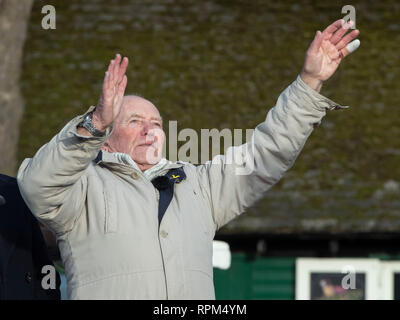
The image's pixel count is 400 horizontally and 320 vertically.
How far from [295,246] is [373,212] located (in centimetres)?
96

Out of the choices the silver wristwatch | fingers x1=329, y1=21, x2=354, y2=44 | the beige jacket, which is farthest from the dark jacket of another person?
fingers x1=329, y1=21, x2=354, y2=44

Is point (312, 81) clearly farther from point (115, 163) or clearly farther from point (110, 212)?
point (110, 212)

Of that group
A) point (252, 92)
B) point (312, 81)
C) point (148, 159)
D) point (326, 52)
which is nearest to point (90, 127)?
point (148, 159)

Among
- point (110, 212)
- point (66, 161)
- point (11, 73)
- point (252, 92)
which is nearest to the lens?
point (66, 161)

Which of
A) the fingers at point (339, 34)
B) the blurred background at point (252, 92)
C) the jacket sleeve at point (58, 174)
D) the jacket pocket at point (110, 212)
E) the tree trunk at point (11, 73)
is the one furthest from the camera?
the tree trunk at point (11, 73)

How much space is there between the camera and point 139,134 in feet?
11.0

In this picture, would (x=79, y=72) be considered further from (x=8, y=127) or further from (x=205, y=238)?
(x=205, y=238)

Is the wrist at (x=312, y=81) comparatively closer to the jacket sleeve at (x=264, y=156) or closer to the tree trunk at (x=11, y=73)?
the jacket sleeve at (x=264, y=156)

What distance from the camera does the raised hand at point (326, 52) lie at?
3.19m

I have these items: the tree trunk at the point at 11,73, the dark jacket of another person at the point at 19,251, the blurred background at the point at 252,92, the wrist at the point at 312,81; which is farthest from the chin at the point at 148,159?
the tree trunk at the point at 11,73

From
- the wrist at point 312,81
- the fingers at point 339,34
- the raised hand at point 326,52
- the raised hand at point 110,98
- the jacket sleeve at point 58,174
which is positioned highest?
the fingers at point 339,34

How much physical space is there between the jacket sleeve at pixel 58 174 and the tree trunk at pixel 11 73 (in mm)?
7282

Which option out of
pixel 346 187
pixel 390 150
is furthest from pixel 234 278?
pixel 390 150

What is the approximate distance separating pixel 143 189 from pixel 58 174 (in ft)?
1.21
